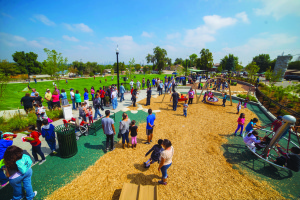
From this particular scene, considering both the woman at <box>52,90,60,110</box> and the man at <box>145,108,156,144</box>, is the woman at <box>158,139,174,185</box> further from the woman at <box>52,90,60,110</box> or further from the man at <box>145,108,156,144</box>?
the woman at <box>52,90,60,110</box>

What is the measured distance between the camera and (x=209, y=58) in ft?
140

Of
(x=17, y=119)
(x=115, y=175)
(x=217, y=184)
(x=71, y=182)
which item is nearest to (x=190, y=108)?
(x=217, y=184)

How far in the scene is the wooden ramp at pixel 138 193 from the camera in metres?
3.13

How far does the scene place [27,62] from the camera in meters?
54.9

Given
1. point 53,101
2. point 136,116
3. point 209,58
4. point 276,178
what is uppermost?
point 209,58

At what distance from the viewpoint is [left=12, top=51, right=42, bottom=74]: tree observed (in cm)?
5358

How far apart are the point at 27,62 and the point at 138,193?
76.3 m

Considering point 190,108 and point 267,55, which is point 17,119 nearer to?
point 190,108

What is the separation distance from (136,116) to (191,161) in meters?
5.91

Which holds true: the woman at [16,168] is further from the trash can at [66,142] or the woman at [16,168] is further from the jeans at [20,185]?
the trash can at [66,142]

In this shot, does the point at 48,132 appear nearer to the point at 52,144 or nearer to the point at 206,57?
the point at 52,144

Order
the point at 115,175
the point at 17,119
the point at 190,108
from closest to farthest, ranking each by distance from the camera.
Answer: the point at 115,175 → the point at 17,119 → the point at 190,108

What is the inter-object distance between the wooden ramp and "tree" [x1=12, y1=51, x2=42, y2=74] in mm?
72141

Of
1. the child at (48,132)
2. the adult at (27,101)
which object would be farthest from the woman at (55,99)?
the child at (48,132)
